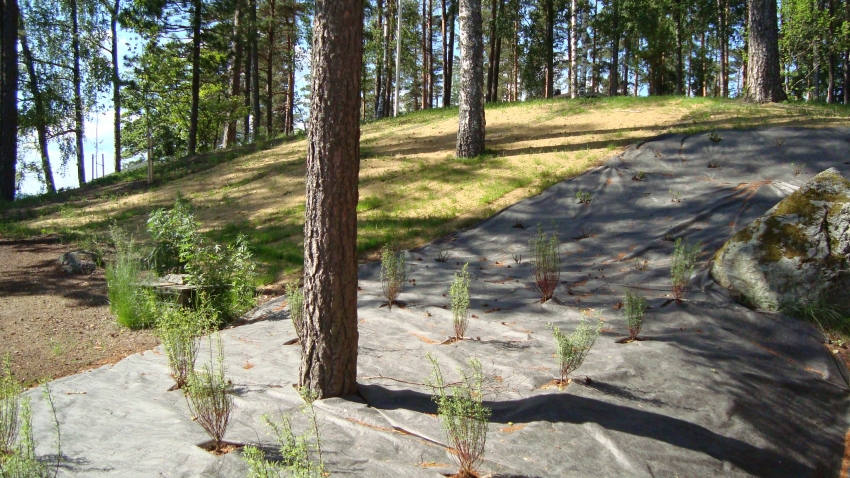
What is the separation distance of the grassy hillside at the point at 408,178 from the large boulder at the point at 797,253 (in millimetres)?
4180

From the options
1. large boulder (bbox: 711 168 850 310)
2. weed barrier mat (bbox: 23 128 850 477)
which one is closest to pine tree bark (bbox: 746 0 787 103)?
weed barrier mat (bbox: 23 128 850 477)

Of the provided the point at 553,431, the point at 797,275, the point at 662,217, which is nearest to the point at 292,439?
the point at 553,431

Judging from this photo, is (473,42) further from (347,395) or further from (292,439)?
(292,439)

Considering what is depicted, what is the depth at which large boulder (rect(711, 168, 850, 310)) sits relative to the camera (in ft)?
17.0

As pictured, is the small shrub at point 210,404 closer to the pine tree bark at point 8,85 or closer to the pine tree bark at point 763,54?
Result: the pine tree bark at point 763,54

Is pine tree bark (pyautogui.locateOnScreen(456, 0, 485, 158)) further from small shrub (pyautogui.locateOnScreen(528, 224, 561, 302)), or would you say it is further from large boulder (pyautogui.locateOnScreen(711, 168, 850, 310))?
large boulder (pyautogui.locateOnScreen(711, 168, 850, 310))

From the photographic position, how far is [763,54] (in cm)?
1259

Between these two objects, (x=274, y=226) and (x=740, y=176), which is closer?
(x=740, y=176)

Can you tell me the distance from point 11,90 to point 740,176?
664 inches

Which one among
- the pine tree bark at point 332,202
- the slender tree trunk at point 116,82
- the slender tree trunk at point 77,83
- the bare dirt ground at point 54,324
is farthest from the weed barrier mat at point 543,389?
the slender tree trunk at point 77,83

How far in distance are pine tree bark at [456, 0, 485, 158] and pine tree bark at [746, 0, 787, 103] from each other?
6.16 meters

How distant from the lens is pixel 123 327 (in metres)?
6.18

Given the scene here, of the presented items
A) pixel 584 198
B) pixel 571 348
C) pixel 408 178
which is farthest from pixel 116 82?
pixel 571 348

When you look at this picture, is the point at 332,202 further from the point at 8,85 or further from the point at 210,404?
the point at 8,85
